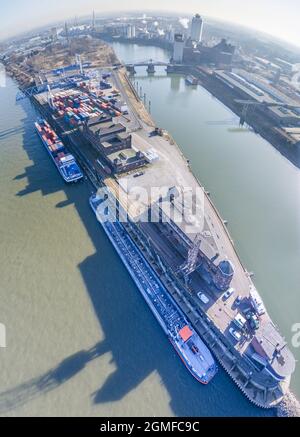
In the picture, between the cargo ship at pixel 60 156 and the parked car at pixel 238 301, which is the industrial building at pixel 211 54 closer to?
the cargo ship at pixel 60 156

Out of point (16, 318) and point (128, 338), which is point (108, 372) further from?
point (16, 318)

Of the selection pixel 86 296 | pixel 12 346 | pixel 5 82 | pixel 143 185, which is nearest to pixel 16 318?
pixel 12 346

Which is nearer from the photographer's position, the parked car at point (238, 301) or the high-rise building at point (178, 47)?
the parked car at point (238, 301)

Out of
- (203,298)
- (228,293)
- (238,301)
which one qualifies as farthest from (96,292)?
(238,301)

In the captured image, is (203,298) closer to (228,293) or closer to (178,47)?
(228,293)

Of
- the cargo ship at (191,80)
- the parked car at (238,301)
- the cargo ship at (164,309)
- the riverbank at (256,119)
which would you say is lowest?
the cargo ship at (164,309)

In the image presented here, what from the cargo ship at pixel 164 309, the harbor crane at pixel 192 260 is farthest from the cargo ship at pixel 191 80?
the harbor crane at pixel 192 260
